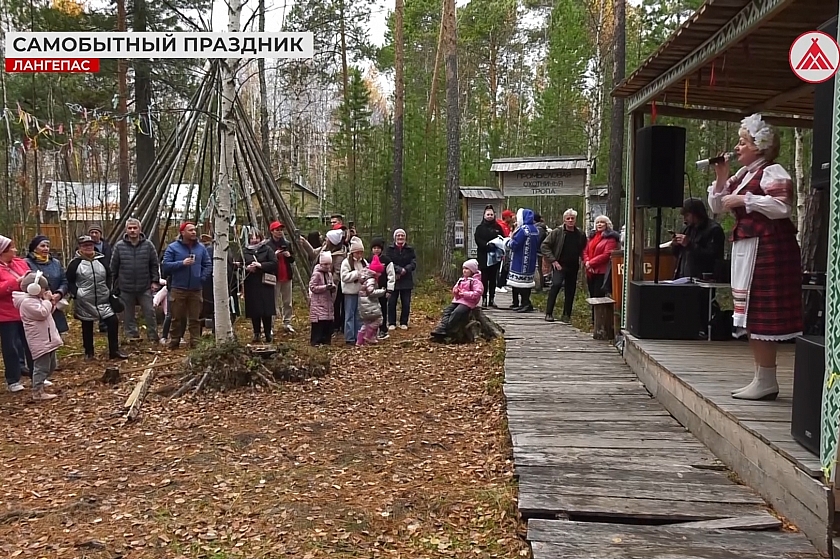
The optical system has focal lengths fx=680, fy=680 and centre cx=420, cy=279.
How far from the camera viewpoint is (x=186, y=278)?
8.27 metres

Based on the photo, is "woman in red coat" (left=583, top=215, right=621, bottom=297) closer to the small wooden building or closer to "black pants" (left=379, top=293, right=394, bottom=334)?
"black pants" (left=379, top=293, right=394, bottom=334)

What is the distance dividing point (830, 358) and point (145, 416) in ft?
16.5

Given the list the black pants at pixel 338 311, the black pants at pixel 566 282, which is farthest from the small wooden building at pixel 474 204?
the black pants at pixel 338 311

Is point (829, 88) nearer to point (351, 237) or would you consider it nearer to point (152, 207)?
point (351, 237)

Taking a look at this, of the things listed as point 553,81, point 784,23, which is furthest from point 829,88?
point 553,81

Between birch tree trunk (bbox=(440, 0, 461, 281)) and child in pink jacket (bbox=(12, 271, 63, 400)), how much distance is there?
8.76 m

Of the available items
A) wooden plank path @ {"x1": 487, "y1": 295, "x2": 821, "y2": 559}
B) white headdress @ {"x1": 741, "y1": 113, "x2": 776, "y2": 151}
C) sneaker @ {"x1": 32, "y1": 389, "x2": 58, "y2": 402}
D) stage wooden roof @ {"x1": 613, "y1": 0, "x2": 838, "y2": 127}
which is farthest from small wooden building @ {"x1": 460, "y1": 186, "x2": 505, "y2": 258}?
white headdress @ {"x1": 741, "y1": 113, "x2": 776, "y2": 151}

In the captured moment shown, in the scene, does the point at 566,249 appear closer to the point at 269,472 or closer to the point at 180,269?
the point at 180,269

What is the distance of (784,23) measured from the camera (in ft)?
14.5

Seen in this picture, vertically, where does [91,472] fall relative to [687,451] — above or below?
below

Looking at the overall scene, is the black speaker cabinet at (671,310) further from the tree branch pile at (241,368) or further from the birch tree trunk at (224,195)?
the birch tree trunk at (224,195)

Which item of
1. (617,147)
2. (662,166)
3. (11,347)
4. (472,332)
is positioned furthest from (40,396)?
(617,147)

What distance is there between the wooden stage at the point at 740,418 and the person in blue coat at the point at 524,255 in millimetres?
3451

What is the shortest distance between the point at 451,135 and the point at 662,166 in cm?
814
